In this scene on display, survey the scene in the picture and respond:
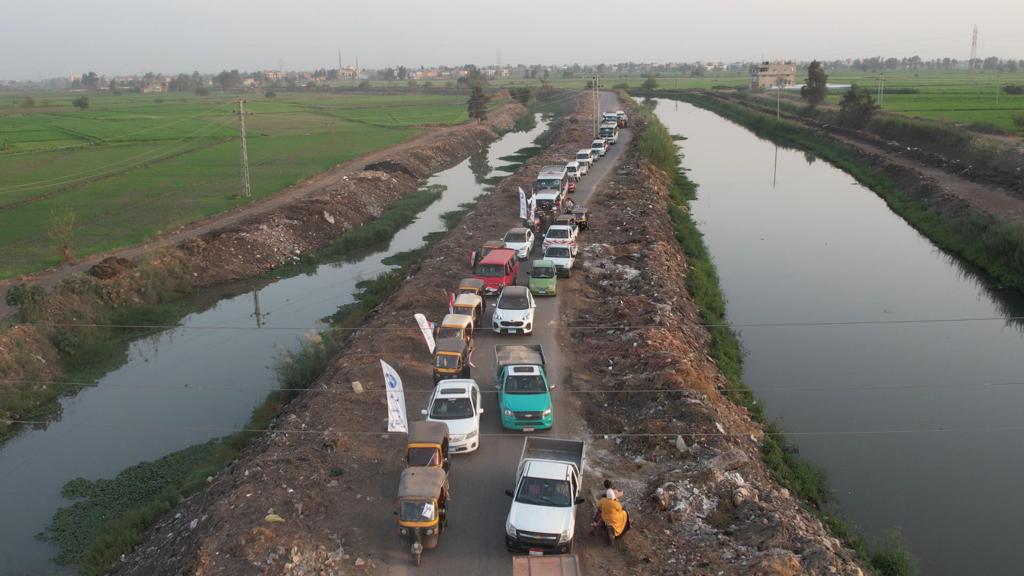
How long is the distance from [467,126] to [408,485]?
90371 millimetres

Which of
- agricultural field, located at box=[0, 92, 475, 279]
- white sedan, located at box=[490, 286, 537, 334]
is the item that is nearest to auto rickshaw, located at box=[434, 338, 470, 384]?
white sedan, located at box=[490, 286, 537, 334]

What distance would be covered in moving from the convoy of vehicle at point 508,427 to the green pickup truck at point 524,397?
0.02m

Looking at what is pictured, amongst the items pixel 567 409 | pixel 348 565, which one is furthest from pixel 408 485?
pixel 567 409

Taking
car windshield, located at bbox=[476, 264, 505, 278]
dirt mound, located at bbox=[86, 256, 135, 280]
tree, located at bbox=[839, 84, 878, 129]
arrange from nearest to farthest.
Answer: car windshield, located at bbox=[476, 264, 505, 278] → dirt mound, located at bbox=[86, 256, 135, 280] → tree, located at bbox=[839, 84, 878, 129]

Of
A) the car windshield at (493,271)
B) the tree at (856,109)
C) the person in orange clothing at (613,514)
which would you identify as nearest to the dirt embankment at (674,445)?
the person in orange clothing at (613,514)

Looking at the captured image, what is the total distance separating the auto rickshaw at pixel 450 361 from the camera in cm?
2191

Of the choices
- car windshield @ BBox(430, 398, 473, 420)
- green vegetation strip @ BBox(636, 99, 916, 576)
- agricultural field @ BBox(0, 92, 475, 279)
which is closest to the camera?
green vegetation strip @ BBox(636, 99, 916, 576)

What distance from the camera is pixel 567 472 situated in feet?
50.3

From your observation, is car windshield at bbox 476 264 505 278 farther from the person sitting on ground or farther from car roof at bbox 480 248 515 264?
the person sitting on ground

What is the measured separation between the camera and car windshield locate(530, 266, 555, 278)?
30.2 m

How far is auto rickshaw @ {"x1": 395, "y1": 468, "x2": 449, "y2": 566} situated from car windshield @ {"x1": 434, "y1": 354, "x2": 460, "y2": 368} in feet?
22.6

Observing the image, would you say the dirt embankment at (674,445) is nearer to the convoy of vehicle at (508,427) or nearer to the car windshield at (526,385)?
the convoy of vehicle at (508,427)

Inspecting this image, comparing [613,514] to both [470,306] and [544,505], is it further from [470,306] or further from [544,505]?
[470,306]

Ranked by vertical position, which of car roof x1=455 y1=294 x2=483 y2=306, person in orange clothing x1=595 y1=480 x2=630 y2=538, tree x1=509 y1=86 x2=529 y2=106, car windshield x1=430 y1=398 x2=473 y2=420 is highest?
tree x1=509 y1=86 x2=529 y2=106
